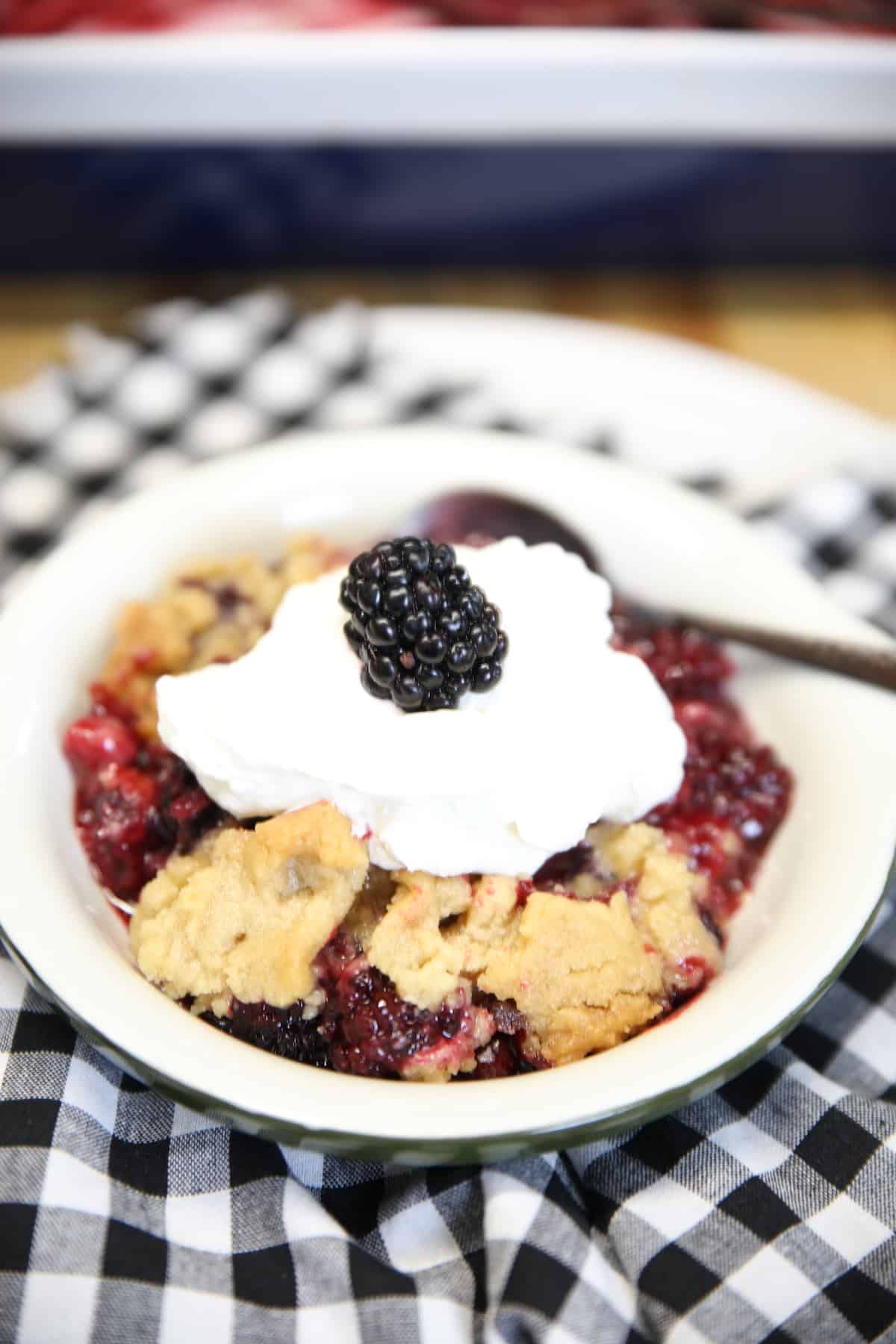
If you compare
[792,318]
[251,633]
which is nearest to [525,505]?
[251,633]

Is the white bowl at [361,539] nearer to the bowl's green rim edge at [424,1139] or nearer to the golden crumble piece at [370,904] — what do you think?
the bowl's green rim edge at [424,1139]

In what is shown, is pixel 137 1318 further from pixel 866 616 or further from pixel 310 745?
pixel 866 616

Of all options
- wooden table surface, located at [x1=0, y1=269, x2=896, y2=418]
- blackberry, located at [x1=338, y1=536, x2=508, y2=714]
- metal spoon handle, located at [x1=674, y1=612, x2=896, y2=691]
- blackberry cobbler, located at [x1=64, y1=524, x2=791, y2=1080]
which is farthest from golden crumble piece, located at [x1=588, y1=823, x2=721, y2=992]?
wooden table surface, located at [x1=0, y1=269, x2=896, y2=418]

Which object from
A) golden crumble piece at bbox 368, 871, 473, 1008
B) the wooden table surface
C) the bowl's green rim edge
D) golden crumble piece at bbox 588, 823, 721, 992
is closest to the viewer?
the bowl's green rim edge

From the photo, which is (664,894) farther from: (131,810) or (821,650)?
(131,810)

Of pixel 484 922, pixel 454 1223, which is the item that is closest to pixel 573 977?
pixel 484 922

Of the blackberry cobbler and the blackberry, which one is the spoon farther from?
the blackberry
